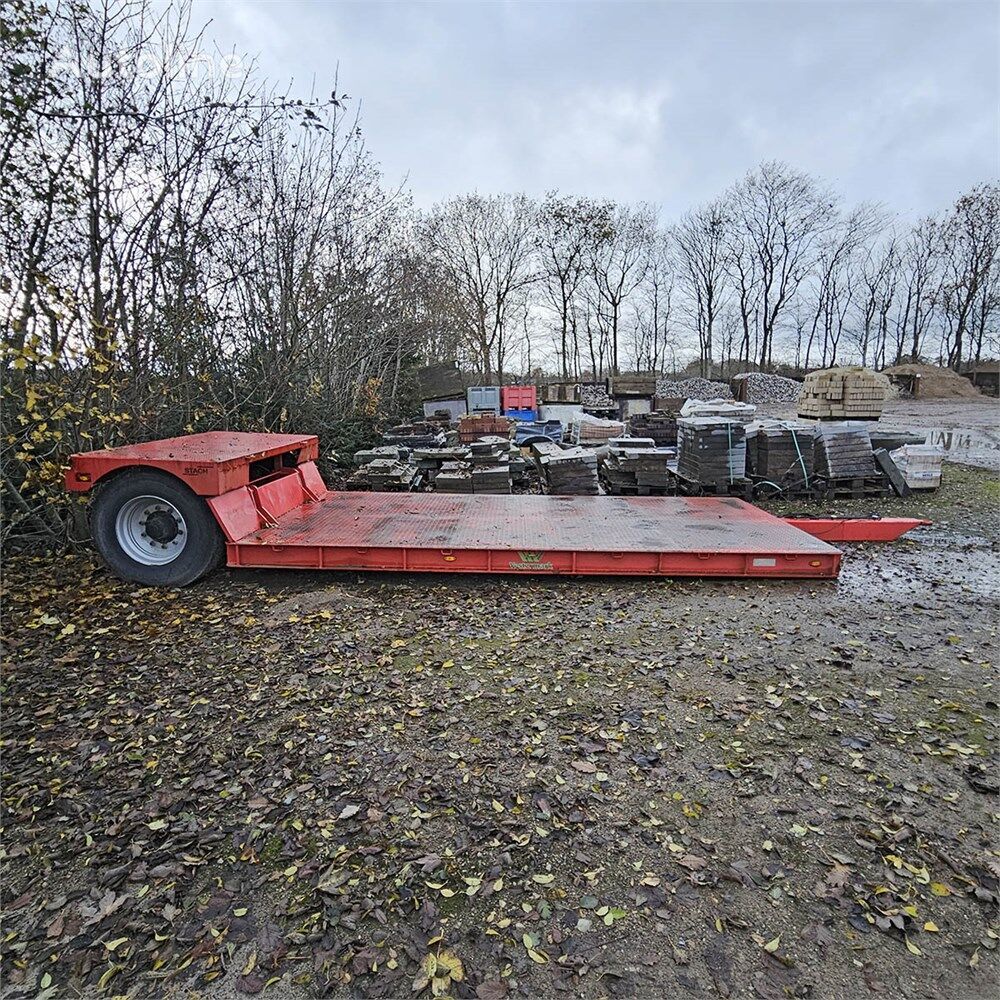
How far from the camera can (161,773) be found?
3232mm

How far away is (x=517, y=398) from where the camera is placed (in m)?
21.3

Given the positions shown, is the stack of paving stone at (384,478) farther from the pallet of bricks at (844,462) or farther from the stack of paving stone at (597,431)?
the pallet of bricks at (844,462)

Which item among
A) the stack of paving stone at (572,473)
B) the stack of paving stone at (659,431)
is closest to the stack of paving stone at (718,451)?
the stack of paving stone at (572,473)

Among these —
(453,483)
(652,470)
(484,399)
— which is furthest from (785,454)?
(484,399)

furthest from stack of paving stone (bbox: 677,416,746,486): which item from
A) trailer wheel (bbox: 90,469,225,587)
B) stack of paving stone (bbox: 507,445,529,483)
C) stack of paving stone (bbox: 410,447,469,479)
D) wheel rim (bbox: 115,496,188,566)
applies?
wheel rim (bbox: 115,496,188,566)

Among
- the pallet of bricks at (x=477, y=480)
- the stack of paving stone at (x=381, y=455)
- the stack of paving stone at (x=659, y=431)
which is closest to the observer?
the pallet of bricks at (x=477, y=480)

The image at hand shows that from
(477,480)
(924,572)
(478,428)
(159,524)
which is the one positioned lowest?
(924,572)

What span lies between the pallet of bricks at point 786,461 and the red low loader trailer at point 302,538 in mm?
3542

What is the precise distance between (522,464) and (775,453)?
438cm

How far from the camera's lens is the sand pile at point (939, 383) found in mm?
35688

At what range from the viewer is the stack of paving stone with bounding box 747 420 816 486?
32.7ft

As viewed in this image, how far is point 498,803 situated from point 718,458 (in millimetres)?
7946

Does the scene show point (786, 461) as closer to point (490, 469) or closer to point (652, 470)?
point (652, 470)

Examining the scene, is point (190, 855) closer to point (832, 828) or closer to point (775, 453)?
point (832, 828)
